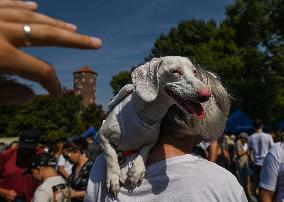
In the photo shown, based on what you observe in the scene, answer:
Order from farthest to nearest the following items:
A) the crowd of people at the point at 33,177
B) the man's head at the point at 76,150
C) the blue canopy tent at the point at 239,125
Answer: the blue canopy tent at the point at 239,125, the man's head at the point at 76,150, the crowd of people at the point at 33,177

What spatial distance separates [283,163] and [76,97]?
63.3 m

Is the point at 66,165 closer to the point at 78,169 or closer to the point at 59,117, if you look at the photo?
the point at 78,169

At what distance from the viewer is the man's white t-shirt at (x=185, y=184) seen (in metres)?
1.93

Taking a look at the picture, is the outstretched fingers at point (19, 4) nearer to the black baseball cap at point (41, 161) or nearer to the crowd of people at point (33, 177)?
the crowd of people at point (33, 177)

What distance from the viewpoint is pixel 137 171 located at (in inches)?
80.4

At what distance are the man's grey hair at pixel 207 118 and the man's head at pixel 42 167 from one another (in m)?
2.92

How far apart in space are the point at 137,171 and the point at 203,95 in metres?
0.45

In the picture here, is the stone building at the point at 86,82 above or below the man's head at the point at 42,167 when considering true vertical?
above

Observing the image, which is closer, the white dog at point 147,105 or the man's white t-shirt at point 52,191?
the white dog at point 147,105

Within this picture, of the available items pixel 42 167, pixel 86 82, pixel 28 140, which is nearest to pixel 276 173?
pixel 42 167

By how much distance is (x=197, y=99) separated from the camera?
6.89ft

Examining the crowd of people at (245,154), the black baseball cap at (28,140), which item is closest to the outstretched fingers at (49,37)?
the black baseball cap at (28,140)

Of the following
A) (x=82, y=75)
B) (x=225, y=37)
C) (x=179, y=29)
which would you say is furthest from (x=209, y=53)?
(x=82, y=75)

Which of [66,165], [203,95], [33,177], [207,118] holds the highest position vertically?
[203,95]
